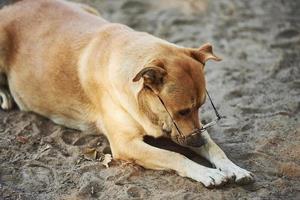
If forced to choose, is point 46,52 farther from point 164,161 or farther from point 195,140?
point 195,140

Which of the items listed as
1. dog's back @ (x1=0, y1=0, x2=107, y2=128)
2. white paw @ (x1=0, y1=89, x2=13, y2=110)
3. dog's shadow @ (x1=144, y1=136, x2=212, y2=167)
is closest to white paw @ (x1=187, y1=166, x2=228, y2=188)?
dog's shadow @ (x1=144, y1=136, x2=212, y2=167)

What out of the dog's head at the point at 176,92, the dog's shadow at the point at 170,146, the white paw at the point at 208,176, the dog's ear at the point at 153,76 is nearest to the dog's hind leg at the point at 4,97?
the dog's shadow at the point at 170,146

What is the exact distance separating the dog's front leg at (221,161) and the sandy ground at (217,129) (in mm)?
82

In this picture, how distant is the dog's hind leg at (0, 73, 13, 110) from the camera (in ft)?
18.4

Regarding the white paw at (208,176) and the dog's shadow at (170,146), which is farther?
the dog's shadow at (170,146)

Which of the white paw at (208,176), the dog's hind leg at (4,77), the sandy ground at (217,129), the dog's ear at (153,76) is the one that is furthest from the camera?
the dog's hind leg at (4,77)

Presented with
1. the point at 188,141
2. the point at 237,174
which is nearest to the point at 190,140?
the point at 188,141

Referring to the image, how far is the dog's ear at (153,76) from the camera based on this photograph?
414 centimetres

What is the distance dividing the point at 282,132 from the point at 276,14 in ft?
9.34

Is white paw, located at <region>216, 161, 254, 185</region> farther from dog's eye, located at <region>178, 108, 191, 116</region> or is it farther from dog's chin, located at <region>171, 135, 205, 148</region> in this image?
dog's eye, located at <region>178, 108, 191, 116</region>

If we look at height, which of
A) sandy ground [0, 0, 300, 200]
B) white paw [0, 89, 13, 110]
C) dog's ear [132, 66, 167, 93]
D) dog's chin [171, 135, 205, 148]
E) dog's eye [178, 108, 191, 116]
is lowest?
white paw [0, 89, 13, 110]

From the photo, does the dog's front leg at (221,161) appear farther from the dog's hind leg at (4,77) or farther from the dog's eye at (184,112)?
the dog's hind leg at (4,77)

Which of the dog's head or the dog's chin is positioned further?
the dog's chin

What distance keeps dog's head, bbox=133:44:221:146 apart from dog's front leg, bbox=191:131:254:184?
0.72ft
